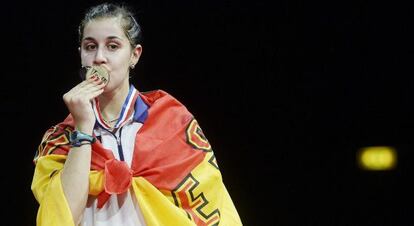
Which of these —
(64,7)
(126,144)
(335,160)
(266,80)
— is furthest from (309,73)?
(126,144)

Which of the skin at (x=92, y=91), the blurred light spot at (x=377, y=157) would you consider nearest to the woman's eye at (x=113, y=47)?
the skin at (x=92, y=91)

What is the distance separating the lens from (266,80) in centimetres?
305

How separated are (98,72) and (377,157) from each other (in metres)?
1.83

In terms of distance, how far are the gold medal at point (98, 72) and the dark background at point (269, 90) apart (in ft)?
3.73

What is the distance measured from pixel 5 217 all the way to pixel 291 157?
1199 mm

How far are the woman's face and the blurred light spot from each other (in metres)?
1.70

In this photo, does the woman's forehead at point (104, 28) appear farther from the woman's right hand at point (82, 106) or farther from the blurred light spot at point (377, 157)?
the blurred light spot at point (377, 157)

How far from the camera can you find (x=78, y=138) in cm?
153

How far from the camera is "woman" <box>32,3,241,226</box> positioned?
4.99 feet

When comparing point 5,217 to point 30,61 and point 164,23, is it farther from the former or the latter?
point 164,23

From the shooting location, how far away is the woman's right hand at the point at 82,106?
1540 millimetres

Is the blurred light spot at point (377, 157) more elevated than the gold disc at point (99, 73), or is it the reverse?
the gold disc at point (99, 73)

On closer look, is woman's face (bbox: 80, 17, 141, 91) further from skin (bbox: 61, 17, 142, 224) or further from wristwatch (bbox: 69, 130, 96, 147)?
wristwatch (bbox: 69, 130, 96, 147)

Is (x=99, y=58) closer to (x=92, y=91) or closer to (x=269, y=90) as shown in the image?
(x=92, y=91)
